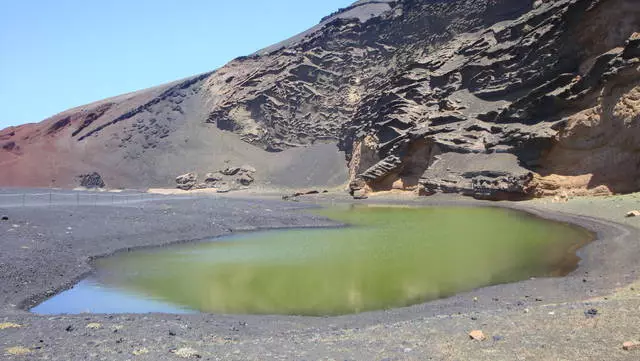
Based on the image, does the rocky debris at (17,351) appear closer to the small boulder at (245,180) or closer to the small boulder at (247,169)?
the small boulder at (245,180)

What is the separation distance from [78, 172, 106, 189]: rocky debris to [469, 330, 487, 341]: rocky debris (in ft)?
296

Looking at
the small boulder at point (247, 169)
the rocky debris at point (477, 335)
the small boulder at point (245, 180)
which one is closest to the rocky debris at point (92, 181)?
the small boulder at point (247, 169)

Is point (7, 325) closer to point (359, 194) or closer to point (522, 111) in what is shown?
point (522, 111)

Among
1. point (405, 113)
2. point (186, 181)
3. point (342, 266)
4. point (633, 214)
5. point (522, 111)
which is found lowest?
point (342, 266)

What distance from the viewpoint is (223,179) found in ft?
255

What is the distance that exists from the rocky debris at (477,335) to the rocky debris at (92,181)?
90102 mm

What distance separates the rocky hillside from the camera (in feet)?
123

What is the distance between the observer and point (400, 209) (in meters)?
40.8

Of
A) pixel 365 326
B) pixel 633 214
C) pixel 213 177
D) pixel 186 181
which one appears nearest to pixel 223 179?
pixel 213 177

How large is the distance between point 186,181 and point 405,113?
37215mm

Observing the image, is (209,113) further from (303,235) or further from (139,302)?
(139,302)

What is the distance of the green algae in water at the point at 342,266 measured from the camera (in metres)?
13.1

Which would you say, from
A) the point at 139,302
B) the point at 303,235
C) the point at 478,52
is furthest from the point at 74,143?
the point at 139,302

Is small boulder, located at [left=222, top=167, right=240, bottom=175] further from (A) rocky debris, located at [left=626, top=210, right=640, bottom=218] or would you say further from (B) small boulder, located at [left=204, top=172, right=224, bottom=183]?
(A) rocky debris, located at [left=626, top=210, right=640, bottom=218]
